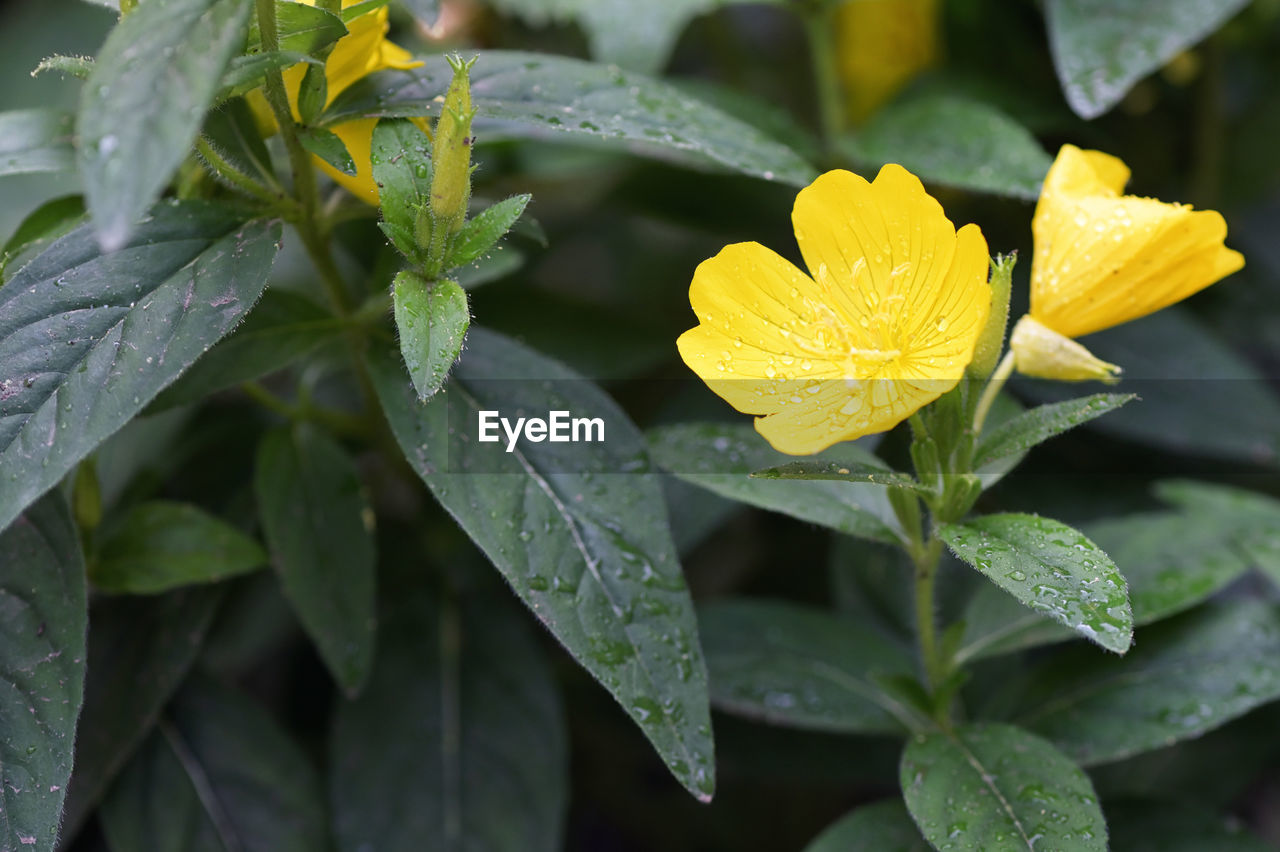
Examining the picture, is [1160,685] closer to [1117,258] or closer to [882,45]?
[1117,258]

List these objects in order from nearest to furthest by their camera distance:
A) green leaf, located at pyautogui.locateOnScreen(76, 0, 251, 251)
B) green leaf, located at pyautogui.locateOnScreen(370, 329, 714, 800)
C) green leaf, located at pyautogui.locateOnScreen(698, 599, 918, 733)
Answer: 1. green leaf, located at pyautogui.locateOnScreen(76, 0, 251, 251)
2. green leaf, located at pyautogui.locateOnScreen(370, 329, 714, 800)
3. green leaf, located at pyautogui.locateOnScreen(698, 599, 918, 733)

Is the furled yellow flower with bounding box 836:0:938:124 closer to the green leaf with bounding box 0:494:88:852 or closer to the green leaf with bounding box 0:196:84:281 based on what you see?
the green leaf with bounding box 0:196:84:281

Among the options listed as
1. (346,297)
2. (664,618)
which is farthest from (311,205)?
(664,618)

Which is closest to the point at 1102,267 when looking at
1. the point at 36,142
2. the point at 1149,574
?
the point at 1149,574

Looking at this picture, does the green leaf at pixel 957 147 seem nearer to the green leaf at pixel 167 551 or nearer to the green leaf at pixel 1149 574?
the green leaf at pixel 1149 574

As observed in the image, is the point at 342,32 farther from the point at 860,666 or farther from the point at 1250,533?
the point at 1250,533

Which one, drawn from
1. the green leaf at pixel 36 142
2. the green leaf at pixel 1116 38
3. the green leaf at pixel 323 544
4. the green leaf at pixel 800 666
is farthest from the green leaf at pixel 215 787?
the green leaf at pixel 1116 38

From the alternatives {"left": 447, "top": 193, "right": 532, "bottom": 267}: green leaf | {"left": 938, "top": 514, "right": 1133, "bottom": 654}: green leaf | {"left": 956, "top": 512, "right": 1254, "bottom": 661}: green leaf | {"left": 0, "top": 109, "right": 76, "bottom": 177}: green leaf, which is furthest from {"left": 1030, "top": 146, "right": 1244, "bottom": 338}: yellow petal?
{"left": 0, "top": 109, "right": 76, "bottom": 177}: green leaf
